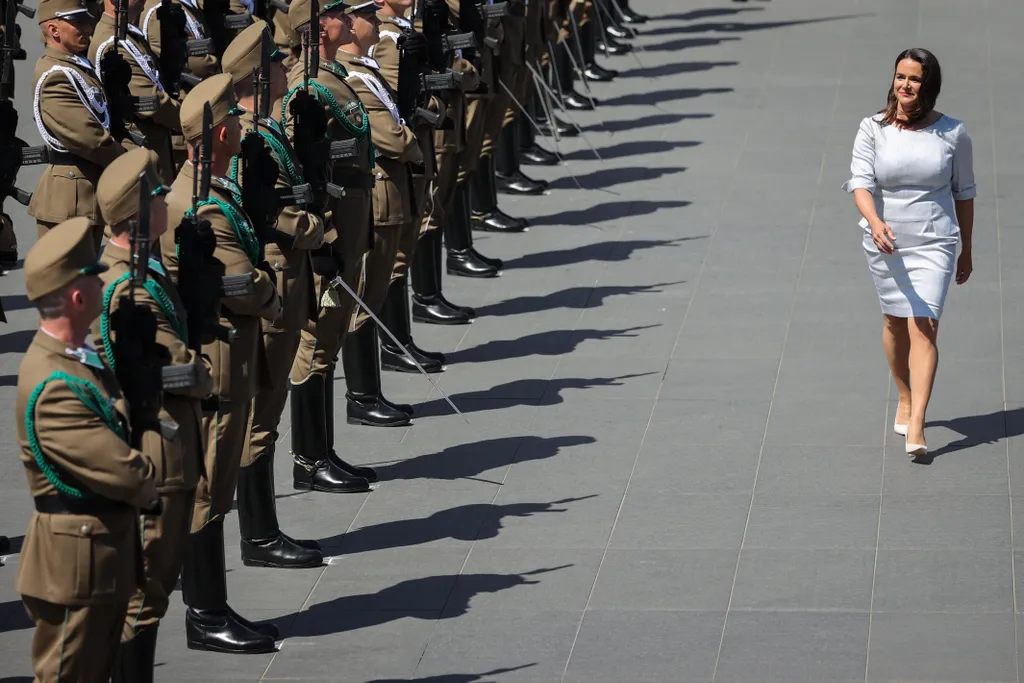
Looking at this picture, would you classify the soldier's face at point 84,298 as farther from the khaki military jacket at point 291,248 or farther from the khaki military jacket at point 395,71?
the khaki military jacket at point 395,71

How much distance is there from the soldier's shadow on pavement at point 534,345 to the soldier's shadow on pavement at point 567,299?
482 mm

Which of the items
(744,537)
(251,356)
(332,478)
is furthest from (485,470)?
(251,356)

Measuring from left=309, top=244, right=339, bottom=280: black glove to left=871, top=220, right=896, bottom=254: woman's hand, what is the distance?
234 centimetres

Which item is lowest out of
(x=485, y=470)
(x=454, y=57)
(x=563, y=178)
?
(x=563, y=178)

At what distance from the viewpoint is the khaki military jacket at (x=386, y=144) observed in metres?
8.04

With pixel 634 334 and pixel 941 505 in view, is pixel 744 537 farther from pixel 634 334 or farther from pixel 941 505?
pixel 634 334

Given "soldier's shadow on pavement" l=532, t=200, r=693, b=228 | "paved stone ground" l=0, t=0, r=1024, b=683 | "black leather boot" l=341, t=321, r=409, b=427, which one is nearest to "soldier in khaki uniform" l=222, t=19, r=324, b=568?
"paved stone ground" l=0, t=0, r=1024, b=683

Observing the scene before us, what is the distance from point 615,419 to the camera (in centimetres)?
854

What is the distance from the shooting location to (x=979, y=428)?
27.0 feet

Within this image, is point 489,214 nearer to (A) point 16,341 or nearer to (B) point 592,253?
(B) point 592,253

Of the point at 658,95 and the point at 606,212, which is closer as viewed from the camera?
the point at 606,212

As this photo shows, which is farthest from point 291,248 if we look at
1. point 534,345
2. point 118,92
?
point 534,345

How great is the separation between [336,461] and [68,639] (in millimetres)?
2841

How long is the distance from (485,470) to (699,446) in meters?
0.99
